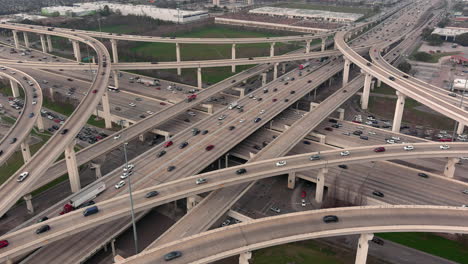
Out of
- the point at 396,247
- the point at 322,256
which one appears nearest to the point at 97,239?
the point at 322,256

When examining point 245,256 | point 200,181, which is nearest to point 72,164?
point 200,181

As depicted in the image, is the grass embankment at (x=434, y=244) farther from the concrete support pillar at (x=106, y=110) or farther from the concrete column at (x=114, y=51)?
the concrete column at (x=114, y=51)

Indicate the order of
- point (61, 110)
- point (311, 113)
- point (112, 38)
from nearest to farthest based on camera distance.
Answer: point (311, 113) < point (61, 110) < point (112, 38)

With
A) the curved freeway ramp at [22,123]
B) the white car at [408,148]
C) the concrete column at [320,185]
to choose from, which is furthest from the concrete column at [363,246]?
the curved freeway ramp at [22,123]

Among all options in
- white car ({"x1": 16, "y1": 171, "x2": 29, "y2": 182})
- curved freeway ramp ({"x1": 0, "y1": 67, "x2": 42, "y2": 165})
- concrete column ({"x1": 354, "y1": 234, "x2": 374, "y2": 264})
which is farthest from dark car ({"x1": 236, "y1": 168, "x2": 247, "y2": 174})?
curved freeway ramp ({"x1": 0, "y1": 67, "x2": 42, "y2": 165})

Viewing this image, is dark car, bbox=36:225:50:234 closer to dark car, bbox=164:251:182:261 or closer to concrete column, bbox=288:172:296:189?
dark car, bbox=164:251:182:261

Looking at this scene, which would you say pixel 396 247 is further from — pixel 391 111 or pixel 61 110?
pixel 61 110

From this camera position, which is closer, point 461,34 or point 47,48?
point 47,48
